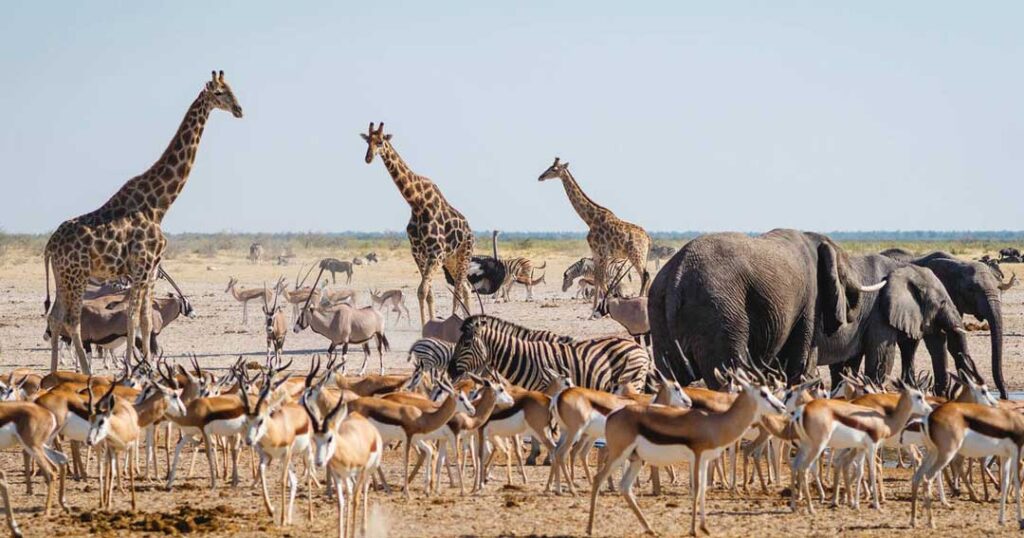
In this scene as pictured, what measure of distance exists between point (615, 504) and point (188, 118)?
10031 mm

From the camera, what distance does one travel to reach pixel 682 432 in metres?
10.7

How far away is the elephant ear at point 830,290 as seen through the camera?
16625 mm

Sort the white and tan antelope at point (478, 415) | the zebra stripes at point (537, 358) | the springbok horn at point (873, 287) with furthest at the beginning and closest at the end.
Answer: the springbok horn at point (873, 287) → the zebra stripes at point (537, 358) → the white and tan antelope at point (478, 415)

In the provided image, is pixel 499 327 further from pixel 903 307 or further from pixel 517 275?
pixel 517 275

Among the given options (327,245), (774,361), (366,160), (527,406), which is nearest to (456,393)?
(527,406)

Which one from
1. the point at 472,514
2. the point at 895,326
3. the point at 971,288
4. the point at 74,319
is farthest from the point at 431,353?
the point at 971,288

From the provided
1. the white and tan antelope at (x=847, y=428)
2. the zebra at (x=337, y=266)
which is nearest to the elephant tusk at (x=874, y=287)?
the white and tan antelope at (x=847, y=428)

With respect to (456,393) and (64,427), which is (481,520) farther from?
(64,427)

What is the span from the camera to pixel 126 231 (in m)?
19.1

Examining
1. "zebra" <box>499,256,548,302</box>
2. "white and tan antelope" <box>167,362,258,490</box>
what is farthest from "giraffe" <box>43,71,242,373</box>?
"zebra" <box>499,256,548,302</box>

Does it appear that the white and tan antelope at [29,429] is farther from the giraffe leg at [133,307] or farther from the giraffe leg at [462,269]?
the giraffe leg at [462,269]

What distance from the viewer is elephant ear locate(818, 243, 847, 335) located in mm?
16625

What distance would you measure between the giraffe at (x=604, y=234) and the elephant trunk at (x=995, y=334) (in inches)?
347

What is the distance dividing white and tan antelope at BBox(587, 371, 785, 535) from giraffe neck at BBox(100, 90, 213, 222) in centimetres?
1032
